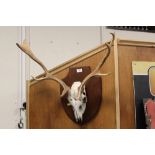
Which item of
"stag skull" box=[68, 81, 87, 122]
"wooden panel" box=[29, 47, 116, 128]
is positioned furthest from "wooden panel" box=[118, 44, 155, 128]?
"stag skull" box=[68, 81, 87, 122]

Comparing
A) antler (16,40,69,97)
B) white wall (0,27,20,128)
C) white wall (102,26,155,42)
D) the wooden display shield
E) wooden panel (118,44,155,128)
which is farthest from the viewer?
white wall (102,26,155,42)

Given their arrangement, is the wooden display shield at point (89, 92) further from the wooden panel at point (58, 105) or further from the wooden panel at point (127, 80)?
the wooden panel at point (127, 80)

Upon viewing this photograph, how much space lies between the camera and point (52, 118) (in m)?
2.02

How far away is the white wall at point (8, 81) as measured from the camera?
2.91 metres

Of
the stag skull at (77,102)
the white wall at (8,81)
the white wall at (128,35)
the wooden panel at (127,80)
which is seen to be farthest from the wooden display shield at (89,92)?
the white wall at (128,35)

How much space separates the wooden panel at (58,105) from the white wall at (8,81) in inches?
27.7

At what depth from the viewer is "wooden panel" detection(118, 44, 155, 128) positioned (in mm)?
1581

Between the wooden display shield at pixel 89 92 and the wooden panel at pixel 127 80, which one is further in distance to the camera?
the wooden display shield at pixel 89 92

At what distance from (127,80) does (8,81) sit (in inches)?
65.4

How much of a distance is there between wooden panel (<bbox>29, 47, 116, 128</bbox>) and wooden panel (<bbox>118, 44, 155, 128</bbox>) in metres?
0.05

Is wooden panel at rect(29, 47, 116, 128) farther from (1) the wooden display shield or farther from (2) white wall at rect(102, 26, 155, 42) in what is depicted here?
(2) white wall at rect(102, 26, 155, 42)

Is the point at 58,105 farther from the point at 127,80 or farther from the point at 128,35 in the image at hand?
the point at 128,35
